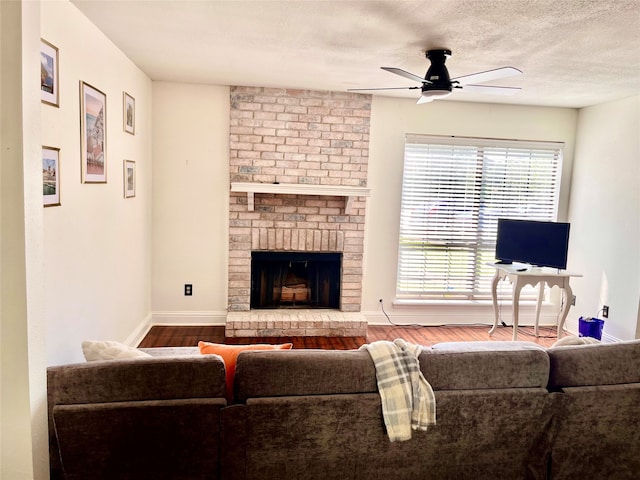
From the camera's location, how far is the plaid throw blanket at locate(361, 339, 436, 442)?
1775mm

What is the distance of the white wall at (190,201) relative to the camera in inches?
173

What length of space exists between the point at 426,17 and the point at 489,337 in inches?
129

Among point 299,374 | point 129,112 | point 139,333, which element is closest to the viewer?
point 299,374

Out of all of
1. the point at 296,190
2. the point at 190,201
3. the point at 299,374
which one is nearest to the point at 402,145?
the point at 296,190

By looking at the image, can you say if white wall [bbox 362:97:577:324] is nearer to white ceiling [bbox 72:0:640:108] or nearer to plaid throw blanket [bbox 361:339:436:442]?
white ceiling [bbox 72:0:640:108]

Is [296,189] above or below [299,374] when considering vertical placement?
above

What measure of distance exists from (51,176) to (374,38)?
1.95m

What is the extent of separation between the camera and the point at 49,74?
2.17 meters

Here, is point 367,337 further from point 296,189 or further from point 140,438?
point 140,438

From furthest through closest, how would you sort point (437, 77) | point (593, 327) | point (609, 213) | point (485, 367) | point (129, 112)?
point (609, 213) → point (593, 327) → point (129, 112) → point (437, 77) → point (485, 367)

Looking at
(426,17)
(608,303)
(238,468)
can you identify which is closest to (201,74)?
(426,17)

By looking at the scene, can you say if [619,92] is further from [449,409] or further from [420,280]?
[449,409]

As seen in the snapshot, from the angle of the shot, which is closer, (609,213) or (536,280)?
(536,280)

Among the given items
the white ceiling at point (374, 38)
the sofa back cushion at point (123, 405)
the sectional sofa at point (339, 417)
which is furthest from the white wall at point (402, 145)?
the sofa back cushion at point (123, 405)
